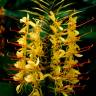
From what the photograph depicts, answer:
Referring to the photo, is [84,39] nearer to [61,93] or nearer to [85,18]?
[85,18]

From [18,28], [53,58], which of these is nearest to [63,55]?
[53,58]

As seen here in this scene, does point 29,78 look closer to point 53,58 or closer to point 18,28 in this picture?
point 53,58

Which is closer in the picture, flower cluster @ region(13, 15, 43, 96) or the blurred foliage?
flower cluster @ region(13, 15, 43, 96)

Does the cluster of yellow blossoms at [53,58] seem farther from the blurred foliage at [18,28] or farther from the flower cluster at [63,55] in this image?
the blurred foliage at [18,28]

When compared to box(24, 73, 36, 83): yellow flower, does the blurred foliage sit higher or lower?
higher

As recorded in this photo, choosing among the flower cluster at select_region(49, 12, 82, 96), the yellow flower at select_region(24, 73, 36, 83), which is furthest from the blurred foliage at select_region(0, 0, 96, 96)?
the yellow flower at select_region(24, 73, 36, 83)

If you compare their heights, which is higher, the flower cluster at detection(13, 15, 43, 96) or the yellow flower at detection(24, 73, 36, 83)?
the flower cluster at detection(13, 15, 43, 96)

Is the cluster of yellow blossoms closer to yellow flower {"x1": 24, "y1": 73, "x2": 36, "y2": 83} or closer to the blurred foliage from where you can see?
yellow flower {"x1": 24, "y1": 73, "x2": 36, "y2": 83}

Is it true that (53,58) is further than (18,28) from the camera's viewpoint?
No

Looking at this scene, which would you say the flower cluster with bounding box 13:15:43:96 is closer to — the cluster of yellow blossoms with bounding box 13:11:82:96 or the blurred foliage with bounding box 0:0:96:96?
the cluster of yellow blossoms with bounding box 13:11:82:96
